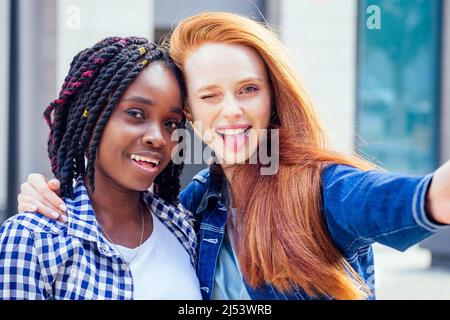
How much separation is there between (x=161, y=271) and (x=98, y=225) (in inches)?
6.6

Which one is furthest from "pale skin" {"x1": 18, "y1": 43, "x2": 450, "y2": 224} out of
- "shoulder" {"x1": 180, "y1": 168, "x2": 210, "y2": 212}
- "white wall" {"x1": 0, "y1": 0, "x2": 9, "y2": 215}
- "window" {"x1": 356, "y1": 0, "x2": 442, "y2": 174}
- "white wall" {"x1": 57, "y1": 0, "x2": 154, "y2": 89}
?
"window" {"x1": 356, "y1": 0, "x2": 442, "y2": 174}

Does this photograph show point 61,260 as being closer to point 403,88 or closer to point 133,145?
point 133,145

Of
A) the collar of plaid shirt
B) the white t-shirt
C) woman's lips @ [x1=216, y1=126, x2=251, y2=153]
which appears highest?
woman's lips @ [x1=216, y1=126, x2=251, y2=153]

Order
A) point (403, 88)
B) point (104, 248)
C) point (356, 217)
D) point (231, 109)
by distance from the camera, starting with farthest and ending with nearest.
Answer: point (403, 88) < point (231, 109) < point (104, 248) < point (356, 217)

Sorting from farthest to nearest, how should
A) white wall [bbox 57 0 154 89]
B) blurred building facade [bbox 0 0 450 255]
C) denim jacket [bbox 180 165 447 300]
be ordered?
blurred building facade [bbox 0 0 450 255] < white wall [bbox 57 0 154 89] < denim jacket [bbox 180 165 447 300]

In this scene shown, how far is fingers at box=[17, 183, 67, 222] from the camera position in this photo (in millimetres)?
1260

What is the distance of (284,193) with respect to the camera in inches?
53.6

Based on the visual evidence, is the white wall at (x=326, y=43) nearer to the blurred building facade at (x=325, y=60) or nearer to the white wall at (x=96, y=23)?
the blurred building facade at (x=325, y=60)

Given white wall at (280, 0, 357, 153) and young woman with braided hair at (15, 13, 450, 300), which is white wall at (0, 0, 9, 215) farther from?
young woman with braided hair at (15, 13, 450, 300)

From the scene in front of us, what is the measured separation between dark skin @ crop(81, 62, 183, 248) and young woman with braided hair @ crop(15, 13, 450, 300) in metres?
0.09

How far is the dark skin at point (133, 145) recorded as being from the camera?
1.33m

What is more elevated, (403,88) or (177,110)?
(403,88)

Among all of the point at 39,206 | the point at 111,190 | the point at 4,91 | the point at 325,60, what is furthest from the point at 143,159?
the point at 325,60
